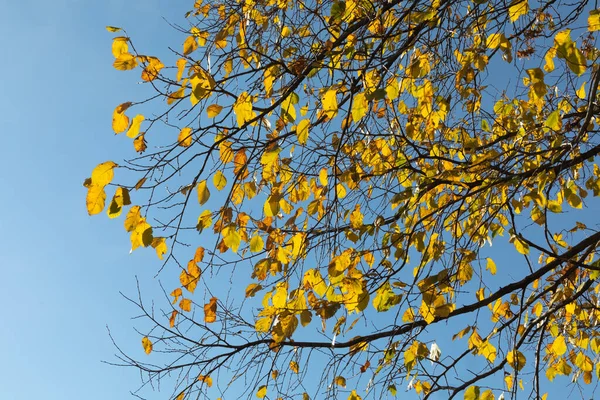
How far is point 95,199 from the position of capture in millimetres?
1974

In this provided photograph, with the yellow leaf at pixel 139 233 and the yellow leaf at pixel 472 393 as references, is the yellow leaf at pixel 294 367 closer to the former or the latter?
the yellow leaf at pixel 472 393

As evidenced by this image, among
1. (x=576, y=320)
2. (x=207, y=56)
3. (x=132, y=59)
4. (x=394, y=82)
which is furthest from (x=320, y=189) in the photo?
(x=576, y=320)

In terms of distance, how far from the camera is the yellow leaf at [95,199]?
197cm

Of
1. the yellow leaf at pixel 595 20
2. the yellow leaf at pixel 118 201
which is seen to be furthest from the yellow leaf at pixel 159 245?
the yellow leaf at pixel 595 20

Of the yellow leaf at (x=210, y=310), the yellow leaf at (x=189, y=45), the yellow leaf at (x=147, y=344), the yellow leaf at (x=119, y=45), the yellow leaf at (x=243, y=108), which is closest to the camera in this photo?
the yellow leaf at (x=119, y=45)

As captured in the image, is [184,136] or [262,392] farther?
[262,392]

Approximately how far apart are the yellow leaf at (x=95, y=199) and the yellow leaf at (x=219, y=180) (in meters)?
0.51

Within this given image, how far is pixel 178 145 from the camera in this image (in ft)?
7.70

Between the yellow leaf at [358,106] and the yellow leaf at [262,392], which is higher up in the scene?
the yellow leaf at [358,106]

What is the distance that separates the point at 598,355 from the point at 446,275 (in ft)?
4.91

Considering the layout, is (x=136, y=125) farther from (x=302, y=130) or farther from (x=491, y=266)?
(x=491, y=266)

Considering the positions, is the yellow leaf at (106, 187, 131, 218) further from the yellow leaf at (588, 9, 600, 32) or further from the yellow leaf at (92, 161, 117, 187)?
the yellow leaf at (588, 9, 600, 32)

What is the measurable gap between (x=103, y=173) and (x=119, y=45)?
1.71ft

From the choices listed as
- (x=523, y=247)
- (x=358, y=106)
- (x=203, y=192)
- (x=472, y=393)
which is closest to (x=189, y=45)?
(x=203, y=192)
